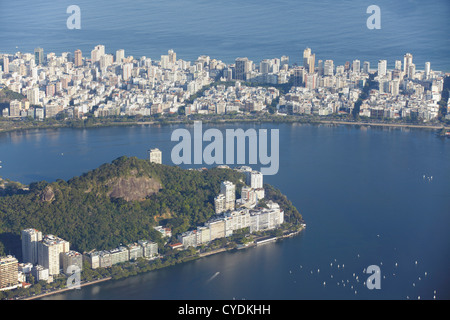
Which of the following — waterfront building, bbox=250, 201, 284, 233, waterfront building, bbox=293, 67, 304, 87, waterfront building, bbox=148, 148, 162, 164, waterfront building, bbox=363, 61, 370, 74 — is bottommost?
waterfront building, bbox=250, 201, 284, 233

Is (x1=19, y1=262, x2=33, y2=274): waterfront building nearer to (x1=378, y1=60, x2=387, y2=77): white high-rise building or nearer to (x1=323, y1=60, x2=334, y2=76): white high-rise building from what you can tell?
(x1=323, y1=60, x2=334, y2=76): white high-rise building

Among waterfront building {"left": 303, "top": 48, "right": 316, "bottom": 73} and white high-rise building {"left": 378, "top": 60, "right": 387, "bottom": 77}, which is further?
waterfront building {"left": 303, "top": 48, "right": 316, "bottom": 73}

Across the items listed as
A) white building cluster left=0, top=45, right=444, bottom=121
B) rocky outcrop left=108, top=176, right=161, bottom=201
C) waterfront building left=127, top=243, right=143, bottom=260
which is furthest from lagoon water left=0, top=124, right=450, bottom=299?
rocky outcrop left=108, top=176, right=161, bottom=201

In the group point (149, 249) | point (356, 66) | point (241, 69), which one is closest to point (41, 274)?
point (149, 249)

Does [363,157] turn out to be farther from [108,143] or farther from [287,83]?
[287,83]

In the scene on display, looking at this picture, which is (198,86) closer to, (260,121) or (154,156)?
(260,121)

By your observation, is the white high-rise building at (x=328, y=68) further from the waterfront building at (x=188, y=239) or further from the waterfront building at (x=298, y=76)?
the waterfront building at (x=188, y=239)
